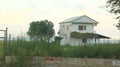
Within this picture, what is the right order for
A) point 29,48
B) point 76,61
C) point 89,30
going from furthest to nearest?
point 89,30, point 29,48, point 76,61

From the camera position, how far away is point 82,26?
7144cm

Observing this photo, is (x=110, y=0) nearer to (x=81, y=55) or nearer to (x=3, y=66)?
(x=81, y=55)

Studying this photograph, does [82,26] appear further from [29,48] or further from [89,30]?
[29,48]

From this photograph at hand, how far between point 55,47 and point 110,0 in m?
3.96

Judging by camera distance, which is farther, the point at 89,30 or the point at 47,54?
the point at 89,30

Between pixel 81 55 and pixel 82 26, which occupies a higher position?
pixel 82 26

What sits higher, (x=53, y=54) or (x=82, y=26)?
(x=82, y=26)

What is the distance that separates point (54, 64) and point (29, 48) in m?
1.74

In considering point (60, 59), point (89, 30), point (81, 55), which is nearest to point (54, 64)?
point (60, 59)

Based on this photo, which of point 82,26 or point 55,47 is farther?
point 82,26

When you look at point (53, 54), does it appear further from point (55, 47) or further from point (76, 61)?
point (76, 61)

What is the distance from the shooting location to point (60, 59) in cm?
1630

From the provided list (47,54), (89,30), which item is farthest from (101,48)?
(89,30)

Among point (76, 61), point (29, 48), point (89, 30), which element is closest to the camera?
point (76, 61)
